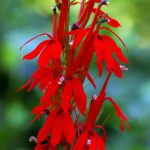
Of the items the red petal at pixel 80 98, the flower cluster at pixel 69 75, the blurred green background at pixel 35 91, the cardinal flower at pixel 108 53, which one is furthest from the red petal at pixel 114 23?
the blurred green background at pixel 35 91

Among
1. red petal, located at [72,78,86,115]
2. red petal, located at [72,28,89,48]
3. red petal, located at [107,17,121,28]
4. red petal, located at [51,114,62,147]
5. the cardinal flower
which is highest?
red petal, located at [107,17,121,28]

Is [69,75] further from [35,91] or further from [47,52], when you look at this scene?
[35,91]

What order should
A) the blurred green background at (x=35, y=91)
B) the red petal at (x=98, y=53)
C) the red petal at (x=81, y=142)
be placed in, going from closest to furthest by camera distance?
the red petal at (x=98, y=53)
the red petal at (x=81, y=142)
the blurred green background at (x=35, y=91)

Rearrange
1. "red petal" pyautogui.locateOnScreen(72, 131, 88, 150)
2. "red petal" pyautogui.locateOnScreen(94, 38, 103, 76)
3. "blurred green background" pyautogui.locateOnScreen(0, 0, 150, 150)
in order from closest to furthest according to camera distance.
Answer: "red petal" pyautogui.locateOnScreen(94, 38, 103, 76), "red petal" pyautogui.locateOnScreen(72, 131, 88, 150), "blurred green background" pyautogui.locateOnScreen(0, 0, 150, 150)

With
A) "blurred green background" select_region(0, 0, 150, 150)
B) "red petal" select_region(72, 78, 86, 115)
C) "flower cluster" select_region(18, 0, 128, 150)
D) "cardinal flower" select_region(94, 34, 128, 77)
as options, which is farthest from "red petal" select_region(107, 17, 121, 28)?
"blurred green background" select_region(0, 0, 150, 150)

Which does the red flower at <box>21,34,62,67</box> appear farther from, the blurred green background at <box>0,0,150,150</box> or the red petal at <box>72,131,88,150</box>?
the blurred green background at <box>0,0,150,150</box>

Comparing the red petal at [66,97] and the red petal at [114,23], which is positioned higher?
the red petal at [114,23]

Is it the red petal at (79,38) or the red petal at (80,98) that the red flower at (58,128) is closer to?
the red petal at (80,98)
